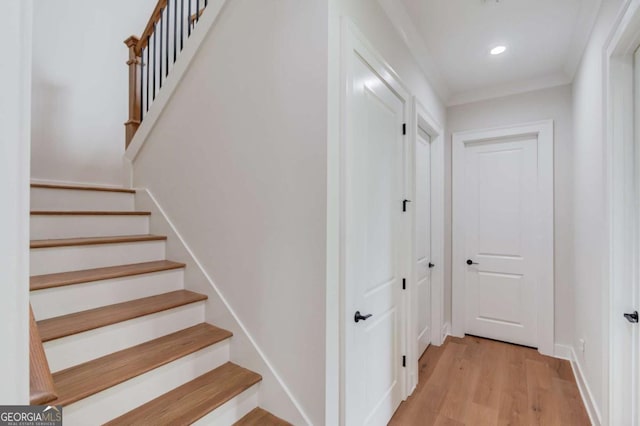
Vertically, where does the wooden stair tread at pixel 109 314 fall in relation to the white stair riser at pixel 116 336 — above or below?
above

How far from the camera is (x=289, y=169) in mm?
1446

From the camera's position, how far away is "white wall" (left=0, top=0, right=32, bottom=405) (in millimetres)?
416

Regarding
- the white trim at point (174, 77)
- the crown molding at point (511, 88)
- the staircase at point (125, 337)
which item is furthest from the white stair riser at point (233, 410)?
the crown molding at point (511, 88)

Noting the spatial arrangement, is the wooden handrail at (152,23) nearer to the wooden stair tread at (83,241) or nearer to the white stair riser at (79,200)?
the white stair riser at (79,200)

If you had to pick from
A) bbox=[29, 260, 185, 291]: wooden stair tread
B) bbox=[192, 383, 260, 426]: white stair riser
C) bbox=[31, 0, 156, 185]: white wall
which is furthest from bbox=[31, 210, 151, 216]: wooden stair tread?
bbox=[192, 383, 260, 426]: white stair riser

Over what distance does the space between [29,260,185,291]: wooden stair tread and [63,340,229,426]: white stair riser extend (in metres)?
0.61

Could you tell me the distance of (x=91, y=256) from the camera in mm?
1783

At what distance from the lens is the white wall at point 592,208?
1735mm

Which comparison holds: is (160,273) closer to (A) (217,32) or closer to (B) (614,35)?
(A) (217,32)

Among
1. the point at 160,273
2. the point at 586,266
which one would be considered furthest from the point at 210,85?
the point at 586,266

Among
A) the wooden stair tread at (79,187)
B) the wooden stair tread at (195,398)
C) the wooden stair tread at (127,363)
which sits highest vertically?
the wooden stair tread at (79,187)

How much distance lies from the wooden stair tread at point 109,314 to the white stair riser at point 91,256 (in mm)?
350

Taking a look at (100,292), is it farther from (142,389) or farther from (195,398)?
(195,398)

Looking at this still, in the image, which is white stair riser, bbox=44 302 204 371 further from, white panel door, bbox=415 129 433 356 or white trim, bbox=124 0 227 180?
white panel door, bbox=415 129 433 356
